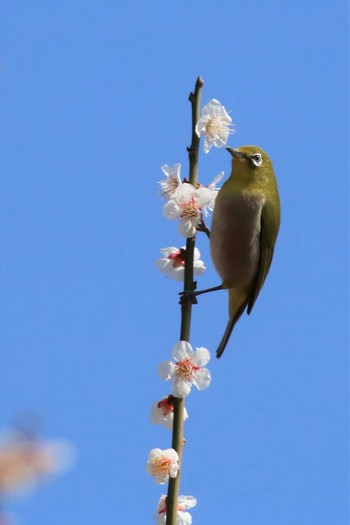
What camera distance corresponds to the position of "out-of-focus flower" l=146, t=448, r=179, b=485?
227cm

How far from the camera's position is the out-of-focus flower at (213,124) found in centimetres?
283

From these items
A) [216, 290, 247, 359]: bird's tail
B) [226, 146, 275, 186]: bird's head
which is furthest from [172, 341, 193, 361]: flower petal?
[226, 146, 275, 186]: bird's head

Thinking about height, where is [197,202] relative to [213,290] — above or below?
below

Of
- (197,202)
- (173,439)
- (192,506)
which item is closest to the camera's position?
(173,439)

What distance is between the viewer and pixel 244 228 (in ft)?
14.9

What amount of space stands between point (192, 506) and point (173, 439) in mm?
312

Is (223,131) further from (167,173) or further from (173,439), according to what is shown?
(173,439)

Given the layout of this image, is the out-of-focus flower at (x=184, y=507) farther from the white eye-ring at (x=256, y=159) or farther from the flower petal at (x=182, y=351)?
the white eye-ring at (x=256, y=159)

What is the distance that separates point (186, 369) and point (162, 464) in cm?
35

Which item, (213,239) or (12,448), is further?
(213,239)

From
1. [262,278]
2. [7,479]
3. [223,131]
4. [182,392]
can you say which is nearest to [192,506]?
[182,392]

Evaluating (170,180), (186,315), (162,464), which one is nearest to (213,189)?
(170,180)

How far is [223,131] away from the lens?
294cm

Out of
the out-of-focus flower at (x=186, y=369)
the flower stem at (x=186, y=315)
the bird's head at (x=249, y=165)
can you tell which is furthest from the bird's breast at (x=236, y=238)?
the out-of-focus flower at (x=186, y=369)
